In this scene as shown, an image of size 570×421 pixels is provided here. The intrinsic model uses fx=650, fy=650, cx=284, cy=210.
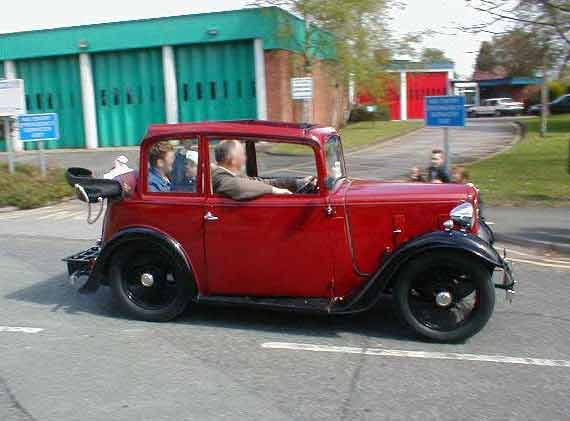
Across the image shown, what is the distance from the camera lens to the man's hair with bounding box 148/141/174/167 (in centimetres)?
567

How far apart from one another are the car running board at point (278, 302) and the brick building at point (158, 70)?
Answer: 64.4 ft

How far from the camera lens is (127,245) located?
5.78 meters

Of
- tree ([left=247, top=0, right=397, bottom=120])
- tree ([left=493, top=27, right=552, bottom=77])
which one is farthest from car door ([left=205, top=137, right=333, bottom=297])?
tree ([left=247, top=0, right=397, bottom=120])

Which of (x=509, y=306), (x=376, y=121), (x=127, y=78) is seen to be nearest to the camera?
(x=509, y=306)

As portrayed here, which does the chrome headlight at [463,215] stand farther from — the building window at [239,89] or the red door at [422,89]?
the red door at [422,89]

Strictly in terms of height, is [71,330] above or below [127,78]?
below

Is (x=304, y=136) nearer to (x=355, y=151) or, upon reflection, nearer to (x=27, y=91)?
(x=355, y=151)

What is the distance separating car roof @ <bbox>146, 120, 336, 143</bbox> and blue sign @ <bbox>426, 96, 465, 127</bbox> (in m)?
5.56

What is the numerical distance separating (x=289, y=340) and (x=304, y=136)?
1670 millimetres

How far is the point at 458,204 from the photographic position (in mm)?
5117

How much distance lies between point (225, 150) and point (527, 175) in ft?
37.5

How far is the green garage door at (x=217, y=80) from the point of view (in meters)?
26.0

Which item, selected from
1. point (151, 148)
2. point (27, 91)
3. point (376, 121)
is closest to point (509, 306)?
point (151, 148)

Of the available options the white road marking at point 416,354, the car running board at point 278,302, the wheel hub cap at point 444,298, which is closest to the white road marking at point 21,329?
the car running board at point 278,302
